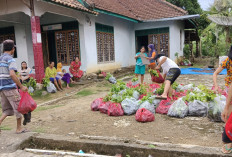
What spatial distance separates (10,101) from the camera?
3670 millimetres

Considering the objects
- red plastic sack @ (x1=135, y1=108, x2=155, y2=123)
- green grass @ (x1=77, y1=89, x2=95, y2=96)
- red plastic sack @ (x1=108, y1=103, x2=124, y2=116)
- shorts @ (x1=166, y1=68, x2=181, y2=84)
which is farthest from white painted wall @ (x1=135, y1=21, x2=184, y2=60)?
red plastic sack @ (x1=135, y1=108, x2=155, y2=123)

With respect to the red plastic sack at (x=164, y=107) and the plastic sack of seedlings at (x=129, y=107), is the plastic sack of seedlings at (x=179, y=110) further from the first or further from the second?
the plastic sack of seedlings at (x=129, y=107)

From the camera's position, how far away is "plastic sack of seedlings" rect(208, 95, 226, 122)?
12.8 feet

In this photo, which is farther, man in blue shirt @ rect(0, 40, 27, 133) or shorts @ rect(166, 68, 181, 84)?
shorts @ rect(166, 68, 181, 84)

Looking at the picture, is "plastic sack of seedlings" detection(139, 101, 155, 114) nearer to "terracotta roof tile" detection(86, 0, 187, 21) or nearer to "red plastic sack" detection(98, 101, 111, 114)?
"red plastic sack" detection(98, 101, 111, 114)

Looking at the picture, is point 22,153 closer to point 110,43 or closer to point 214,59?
point 110,43

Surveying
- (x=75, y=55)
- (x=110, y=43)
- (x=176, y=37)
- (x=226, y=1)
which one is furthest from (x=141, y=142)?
(x=226, y=1)

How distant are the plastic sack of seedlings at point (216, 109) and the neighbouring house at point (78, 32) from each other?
6119 millimetres

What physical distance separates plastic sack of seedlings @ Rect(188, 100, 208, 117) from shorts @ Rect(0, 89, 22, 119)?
329cm

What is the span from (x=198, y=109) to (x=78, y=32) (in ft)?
24.1

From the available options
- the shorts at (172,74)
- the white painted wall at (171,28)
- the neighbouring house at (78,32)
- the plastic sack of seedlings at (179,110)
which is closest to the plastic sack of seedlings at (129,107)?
the plastic sack of seedlings at (179,110)

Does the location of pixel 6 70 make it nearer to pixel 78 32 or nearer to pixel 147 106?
pixel 147 106

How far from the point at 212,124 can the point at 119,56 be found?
9863 millimetres

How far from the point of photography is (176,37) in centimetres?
1441
